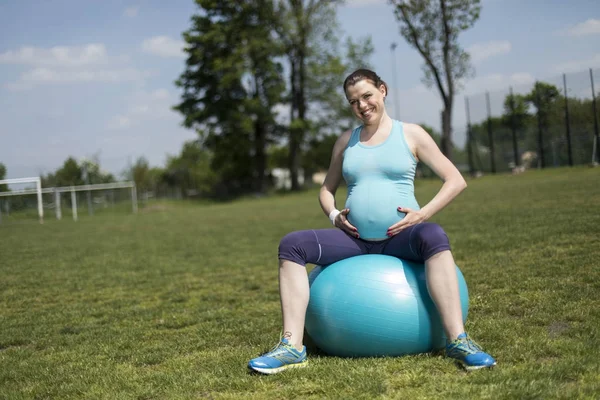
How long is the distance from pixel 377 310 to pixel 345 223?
0.65m

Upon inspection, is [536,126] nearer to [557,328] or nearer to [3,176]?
[3,176]

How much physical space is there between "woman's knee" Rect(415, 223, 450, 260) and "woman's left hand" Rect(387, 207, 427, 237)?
131 millimetres

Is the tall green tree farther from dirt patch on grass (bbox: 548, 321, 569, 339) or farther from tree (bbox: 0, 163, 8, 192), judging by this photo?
dirt patch on grass (bbox: 548, 321, 569, 339)

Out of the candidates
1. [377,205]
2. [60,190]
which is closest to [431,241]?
[377,205]

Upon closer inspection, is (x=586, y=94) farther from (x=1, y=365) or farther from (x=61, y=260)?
(x=1, y=365)

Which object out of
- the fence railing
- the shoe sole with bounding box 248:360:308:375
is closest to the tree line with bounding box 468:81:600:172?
the fence railing

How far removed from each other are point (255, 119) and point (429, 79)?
1051 centimetres

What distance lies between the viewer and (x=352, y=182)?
4.21m

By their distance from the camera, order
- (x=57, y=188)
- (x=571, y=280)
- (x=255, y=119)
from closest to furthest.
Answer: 1. (x=571, y=280)
2. (x=57, y=188)
3. (x=255, y=119)

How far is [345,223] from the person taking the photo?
4.14 m

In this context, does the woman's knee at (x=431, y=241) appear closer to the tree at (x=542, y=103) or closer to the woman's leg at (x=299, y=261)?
the woman's leg at (x=299, y=261)

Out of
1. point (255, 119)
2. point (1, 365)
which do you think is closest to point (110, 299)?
point (1, 365)

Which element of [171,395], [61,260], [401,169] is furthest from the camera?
[61,260]

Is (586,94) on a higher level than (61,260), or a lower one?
higher
